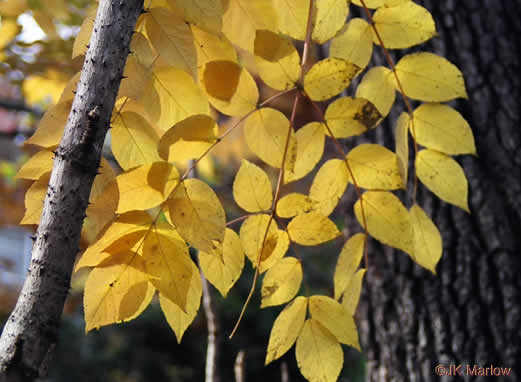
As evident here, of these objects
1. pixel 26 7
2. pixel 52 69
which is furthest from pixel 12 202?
pixel 26 7

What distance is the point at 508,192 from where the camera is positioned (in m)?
1.27

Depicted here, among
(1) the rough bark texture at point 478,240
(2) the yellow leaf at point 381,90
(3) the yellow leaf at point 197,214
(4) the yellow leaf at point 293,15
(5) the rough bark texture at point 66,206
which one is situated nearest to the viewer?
(5) the rough bark texture at point 66,206

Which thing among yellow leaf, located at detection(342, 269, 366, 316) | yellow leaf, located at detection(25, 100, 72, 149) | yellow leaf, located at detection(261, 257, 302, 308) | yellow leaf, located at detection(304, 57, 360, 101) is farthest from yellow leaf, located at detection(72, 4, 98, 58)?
yellow leaf, located at detection(342, 269, 366, 316)

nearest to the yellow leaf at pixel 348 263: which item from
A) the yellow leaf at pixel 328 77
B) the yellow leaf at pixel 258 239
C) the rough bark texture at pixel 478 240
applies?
the yellow leaf at pixel 258 239

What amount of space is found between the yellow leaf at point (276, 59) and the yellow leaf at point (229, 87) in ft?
0.09

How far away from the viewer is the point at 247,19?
701 mm

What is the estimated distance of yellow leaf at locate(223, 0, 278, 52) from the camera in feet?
2.27

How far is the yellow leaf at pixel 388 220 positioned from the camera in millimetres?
755

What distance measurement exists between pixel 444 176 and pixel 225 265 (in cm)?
41

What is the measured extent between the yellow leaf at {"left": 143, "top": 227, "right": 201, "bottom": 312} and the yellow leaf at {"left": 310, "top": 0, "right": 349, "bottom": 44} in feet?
1.12

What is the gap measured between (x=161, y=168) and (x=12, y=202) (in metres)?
4.40

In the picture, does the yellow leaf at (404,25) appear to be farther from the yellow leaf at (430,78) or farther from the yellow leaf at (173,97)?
the yellow leaf at (173,97)

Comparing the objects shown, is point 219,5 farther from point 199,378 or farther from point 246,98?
point 199,378

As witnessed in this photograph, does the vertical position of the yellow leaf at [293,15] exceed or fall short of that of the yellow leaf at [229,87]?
it exceeds it
